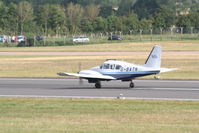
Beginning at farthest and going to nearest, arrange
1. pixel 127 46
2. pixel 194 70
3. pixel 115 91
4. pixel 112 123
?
pixel 127 46 < pixel 194 70 < pixel 115 91 < pixel 112 123

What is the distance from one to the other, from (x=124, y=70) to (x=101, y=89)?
1.88 metres

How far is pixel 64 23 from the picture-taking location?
476ft

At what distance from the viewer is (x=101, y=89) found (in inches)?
1596

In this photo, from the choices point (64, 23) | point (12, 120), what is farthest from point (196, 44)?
point (12, 120)

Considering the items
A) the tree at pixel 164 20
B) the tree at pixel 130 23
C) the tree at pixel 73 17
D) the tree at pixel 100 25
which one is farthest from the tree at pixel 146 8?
the tree at pixel 100 25

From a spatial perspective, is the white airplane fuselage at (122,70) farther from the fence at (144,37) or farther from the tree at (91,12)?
the tree at (91,12)

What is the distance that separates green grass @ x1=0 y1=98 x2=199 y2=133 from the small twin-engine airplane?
23.3ft

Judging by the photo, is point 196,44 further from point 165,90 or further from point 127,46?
point 165,90

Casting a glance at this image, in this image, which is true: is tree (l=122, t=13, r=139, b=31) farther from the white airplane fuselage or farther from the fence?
the white airplane fuselage

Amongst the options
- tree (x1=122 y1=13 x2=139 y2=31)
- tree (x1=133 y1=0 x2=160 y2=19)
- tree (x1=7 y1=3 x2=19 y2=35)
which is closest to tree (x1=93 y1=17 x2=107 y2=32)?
tree (x1=122 y1=13 x2=139 y2=31)

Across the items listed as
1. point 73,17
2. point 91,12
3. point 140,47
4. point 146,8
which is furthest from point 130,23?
point 146,8

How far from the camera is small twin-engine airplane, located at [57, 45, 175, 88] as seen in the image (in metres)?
39.7

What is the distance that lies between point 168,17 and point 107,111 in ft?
387

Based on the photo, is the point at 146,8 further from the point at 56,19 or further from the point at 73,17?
the point at 56,19
